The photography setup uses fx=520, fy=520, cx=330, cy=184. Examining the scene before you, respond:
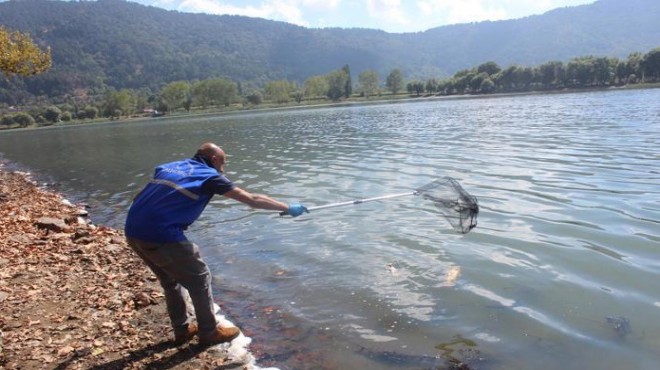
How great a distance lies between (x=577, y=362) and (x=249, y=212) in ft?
41.6

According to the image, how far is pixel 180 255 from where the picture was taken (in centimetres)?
702

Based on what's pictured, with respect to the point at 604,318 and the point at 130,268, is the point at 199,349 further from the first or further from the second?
the point at 604,318

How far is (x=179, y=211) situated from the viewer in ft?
22.5

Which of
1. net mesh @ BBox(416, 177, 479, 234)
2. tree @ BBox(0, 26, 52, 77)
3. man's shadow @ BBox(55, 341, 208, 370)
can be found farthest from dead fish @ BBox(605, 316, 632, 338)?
tree @ BBox(0, 26, 52, 77)

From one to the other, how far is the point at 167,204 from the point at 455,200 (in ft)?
20.5

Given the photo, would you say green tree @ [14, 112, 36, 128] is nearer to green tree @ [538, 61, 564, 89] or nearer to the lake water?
green tree @ [538, 61, 564, 89]

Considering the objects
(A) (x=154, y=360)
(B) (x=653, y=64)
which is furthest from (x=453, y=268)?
(B) (x=653, y=64)

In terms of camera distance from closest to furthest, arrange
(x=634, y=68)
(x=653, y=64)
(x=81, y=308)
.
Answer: (x=81, y=308), (x=653, y=64), (x=634, y=68)

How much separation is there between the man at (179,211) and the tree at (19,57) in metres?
18.5

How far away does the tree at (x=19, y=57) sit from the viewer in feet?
70.0

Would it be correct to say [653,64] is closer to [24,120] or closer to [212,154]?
[212,154]

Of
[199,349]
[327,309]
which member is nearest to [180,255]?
[199,349]

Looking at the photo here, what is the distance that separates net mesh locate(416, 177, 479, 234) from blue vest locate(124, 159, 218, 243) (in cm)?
551

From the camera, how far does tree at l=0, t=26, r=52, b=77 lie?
21.3m
